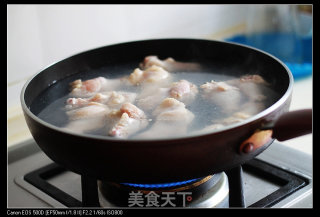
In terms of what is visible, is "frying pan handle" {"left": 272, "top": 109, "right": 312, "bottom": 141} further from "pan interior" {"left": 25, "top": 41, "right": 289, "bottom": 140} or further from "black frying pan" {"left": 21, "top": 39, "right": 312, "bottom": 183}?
"pan interior" {"left": 25, "top": 41, "right": 289, "bottom": 140}

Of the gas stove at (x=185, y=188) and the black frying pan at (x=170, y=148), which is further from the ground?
the black frying pan at (x=170, y=148)

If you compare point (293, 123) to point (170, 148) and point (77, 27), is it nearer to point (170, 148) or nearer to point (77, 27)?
point (170, 148)

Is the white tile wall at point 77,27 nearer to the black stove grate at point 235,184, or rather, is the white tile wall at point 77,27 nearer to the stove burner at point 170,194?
the black stove grate at point 235,184

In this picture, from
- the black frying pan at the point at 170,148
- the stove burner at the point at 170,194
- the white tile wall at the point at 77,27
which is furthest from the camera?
the white tile wall at the point at 77,27

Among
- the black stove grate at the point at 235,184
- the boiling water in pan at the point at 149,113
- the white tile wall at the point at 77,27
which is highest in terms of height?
the white tile wall at the point at 77,27

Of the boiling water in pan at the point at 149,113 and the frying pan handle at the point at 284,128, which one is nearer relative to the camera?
the frying pan handle at the point at 284,128

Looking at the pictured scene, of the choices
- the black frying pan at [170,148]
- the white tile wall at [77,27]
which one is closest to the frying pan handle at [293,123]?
the black frying pan at [170,148]

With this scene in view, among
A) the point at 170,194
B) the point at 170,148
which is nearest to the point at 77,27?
the point at 170,194
